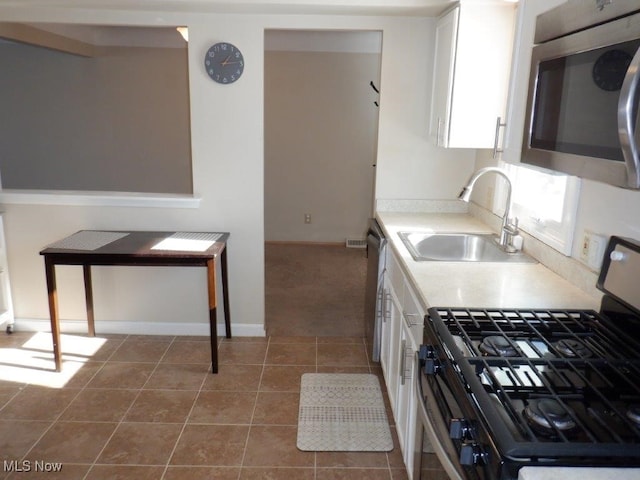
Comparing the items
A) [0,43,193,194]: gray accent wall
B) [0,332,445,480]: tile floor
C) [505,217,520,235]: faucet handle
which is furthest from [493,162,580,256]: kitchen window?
[0,43,193,194]: gray accent wall

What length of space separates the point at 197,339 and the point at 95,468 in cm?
132

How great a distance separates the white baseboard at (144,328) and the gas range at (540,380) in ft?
7.00

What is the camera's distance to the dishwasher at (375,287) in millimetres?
2875

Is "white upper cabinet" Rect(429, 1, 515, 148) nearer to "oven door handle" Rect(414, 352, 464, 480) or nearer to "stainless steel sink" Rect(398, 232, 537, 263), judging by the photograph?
"stainless steel sink" Rect(398, 232, 537, 263)

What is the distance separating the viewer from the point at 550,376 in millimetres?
1217

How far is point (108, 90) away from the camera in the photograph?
557 cm

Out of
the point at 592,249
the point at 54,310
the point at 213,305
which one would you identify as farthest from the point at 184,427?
the point at 592,249

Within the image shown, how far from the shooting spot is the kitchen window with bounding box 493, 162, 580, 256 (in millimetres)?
2012

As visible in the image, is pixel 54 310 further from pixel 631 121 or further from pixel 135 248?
pixel 631 121

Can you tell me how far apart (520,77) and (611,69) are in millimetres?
517

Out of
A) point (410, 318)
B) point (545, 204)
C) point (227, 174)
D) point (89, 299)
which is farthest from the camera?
point (89, 299)

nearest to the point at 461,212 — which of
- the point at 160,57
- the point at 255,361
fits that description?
the point at 255,361

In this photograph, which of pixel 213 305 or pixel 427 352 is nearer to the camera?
pixel 427 352

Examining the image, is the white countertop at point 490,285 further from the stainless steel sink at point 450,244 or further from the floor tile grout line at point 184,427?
the floor tile grout line at point 184,427
